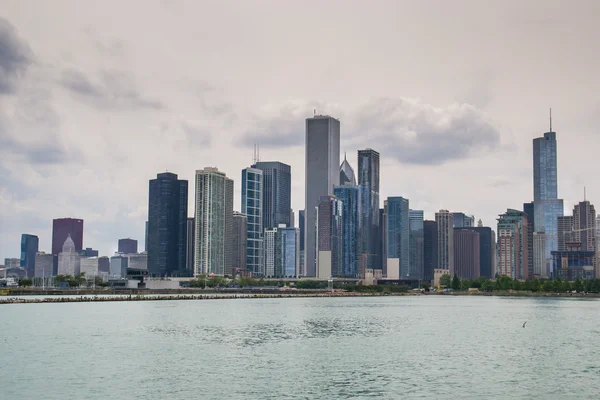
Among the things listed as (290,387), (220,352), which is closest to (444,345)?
(220,352)

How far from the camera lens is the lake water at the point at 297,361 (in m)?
61.7

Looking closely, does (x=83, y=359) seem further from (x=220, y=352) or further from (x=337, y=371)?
(x=337, y=371)

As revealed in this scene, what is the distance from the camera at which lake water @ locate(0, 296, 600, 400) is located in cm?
6172

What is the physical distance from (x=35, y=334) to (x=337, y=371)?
61.0m

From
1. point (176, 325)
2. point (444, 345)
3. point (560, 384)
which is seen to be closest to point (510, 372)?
point (560, 384)

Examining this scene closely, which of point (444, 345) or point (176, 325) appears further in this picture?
point (176, 325)

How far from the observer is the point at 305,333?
115 metres

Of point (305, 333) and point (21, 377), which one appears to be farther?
point (305, 333)

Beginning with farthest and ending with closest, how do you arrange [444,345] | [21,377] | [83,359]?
1. [444,345]
2. [83,359]
3. [21,377]

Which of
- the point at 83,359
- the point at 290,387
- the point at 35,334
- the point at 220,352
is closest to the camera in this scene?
the point at 290,387

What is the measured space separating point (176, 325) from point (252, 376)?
65.4 meters

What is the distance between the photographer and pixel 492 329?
408ft

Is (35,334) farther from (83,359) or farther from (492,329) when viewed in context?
(492,329)

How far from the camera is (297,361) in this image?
261 ft
